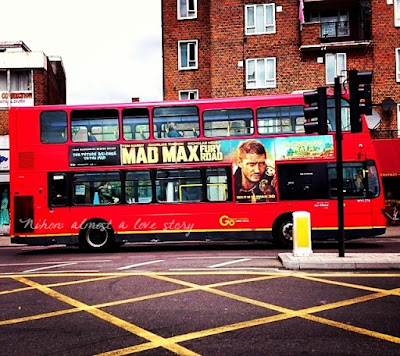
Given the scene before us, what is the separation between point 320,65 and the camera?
26.7 meters

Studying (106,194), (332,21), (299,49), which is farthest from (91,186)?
(332,21)

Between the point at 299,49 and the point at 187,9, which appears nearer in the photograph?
the point at 299,49

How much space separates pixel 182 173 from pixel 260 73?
524 inches

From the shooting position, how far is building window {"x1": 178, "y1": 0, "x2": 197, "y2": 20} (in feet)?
94.0

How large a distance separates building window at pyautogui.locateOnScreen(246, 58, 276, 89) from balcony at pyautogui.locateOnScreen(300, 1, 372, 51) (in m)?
1.78

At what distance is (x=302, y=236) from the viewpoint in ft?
38.4

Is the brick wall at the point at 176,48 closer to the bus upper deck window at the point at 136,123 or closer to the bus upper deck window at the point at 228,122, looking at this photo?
the bus upper deck window at the point at 136,123

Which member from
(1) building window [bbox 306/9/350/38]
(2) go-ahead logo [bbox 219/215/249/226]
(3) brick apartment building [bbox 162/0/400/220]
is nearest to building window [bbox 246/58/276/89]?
(3) brick apartment building [bbox 162/0/400/220]

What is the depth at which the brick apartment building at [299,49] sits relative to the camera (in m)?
26.3

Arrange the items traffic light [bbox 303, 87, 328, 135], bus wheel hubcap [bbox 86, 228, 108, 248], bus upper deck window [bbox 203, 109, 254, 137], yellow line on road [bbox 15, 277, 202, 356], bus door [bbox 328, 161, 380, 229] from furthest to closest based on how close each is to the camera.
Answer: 1. bus wheel hubcap [bbox 86, 228, 108, 248]
2. bus upper deck window [bbox 203, 109, 254, 137]
3. bus door [bbox 328, 161, 380, 229]
4. traffic light [bbox 303, 87, 328, 135]
5. yellow line on road [bbox 15, 277, 202, 356]

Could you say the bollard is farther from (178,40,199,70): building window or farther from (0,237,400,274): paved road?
(178,40,199,70): building window

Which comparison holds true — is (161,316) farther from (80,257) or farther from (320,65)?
(320,65)

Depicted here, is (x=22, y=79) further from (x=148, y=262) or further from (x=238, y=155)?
(x=148, y=262)

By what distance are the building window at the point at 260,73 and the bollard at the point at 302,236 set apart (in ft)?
52.7
